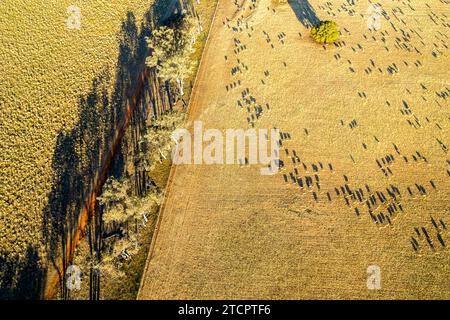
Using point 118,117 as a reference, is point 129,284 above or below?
below

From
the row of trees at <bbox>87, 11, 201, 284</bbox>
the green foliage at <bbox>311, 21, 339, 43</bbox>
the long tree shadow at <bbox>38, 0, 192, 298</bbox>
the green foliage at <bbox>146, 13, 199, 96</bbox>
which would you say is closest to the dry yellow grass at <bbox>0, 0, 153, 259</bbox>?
the long tree shadow at <bbox>38, 0, 192, 298</bbox>

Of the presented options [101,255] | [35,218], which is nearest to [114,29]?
[35,218]

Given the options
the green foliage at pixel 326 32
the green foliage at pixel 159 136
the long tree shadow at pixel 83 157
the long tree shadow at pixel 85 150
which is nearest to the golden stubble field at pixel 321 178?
the green foliage at pixel 326 32

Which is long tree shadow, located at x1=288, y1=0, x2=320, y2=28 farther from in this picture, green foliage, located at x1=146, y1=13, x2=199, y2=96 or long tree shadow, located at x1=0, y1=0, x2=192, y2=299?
long tree shadow, located at x1=0, y1=0, x2=192, y2=299

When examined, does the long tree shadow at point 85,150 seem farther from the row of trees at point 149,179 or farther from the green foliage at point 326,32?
the green foliage at point 326,32

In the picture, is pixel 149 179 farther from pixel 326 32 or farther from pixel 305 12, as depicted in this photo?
pixel 305 12

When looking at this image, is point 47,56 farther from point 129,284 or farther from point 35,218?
point 129,284
